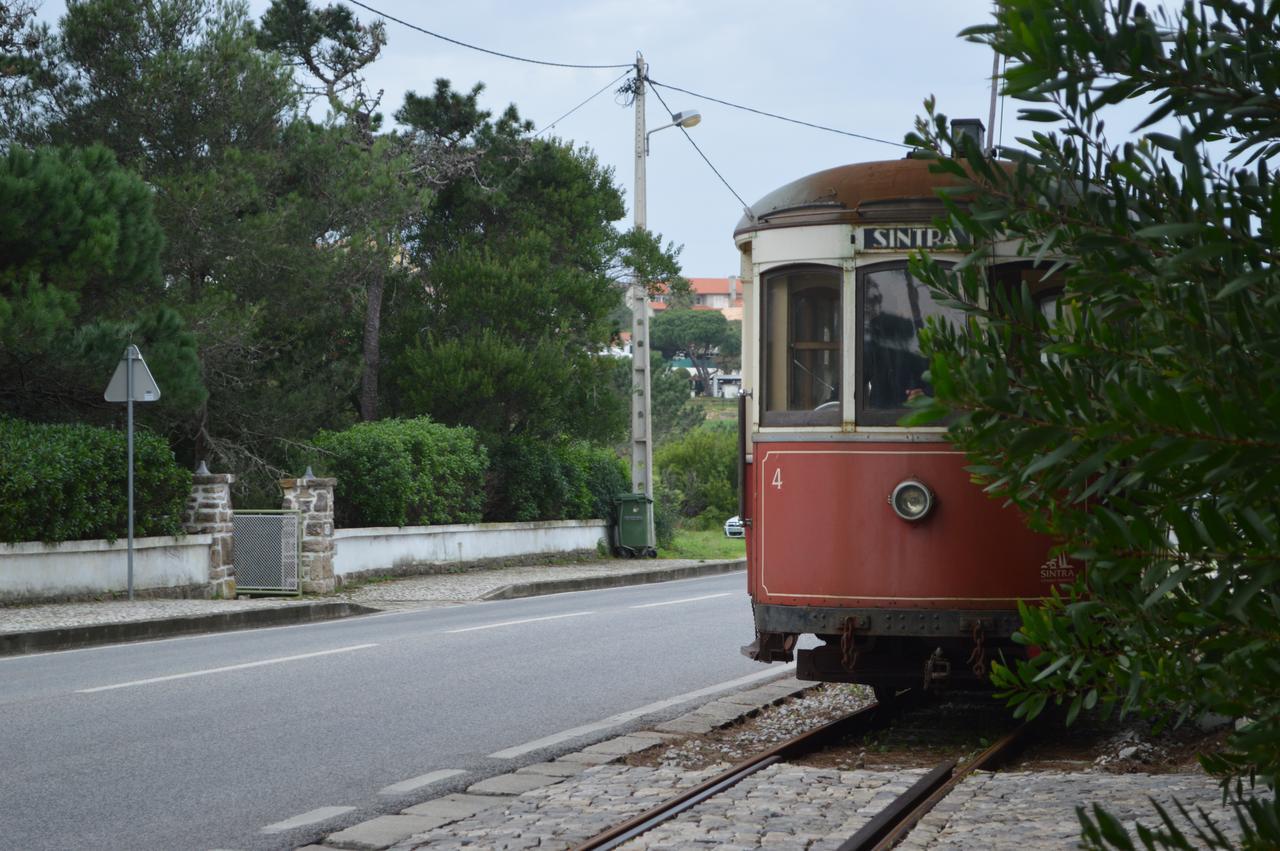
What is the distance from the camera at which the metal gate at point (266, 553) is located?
20.3m

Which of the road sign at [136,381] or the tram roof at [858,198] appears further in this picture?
the road sign at [136,381]

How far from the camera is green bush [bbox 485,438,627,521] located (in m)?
30.7

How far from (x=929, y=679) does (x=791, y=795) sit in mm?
1716

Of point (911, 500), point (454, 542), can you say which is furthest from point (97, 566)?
point (911, 500)

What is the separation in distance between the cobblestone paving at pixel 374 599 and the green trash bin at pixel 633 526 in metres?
0.50

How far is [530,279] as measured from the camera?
3161cm

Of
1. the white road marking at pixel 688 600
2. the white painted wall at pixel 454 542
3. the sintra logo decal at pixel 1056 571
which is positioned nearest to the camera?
the sintra logo decal at pixel 1056 571

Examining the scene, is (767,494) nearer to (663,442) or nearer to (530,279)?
(530,279)

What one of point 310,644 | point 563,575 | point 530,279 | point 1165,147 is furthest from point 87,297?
point 1165,147

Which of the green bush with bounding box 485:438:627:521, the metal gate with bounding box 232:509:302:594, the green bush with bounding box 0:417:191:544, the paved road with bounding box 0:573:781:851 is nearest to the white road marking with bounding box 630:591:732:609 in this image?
the paved road with bounding box 0:573:781:851

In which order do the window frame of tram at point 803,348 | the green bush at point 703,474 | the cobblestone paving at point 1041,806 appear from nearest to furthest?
1. the cobblestone paving at point 1041,806
2. the window frame of tram at point 803,348
3. the green bush at point 703,474

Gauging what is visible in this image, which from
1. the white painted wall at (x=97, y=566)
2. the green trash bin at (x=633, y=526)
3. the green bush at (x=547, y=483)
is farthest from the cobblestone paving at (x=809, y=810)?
the green trash bin at (x=633, y=526)

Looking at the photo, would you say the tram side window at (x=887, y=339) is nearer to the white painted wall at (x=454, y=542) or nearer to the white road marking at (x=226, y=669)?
the white road marking at (x=226, y=669)

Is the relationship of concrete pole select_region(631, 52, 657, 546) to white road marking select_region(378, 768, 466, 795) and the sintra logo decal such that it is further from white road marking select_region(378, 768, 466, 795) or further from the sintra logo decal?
white road marking select_region(378, 768, 466, 795)
